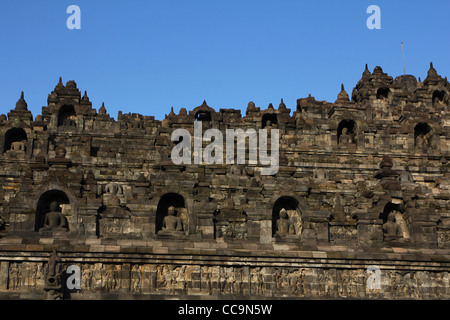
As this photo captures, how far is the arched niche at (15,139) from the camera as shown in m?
63.9

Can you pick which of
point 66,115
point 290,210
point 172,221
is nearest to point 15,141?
point 66,115

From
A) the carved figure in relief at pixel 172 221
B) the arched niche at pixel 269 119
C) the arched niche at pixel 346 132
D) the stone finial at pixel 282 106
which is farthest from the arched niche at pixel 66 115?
the carved figure in relief at pixel 172 221

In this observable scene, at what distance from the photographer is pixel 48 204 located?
4844 cm

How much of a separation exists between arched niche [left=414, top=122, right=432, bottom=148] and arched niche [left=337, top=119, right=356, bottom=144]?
4.23m

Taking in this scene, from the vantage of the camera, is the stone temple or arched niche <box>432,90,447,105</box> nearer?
the stone temple

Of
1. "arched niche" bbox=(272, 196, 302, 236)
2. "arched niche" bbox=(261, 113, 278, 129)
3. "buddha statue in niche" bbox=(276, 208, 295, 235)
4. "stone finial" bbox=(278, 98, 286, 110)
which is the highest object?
"stone finial" bbox=(278, 98, 286, 110)

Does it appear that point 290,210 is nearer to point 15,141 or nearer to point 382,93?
point 15,141

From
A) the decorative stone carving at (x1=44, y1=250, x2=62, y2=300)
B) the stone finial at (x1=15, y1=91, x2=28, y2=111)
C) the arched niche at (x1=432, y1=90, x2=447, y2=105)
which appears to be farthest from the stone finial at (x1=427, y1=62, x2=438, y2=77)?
the decorative stone carving at (x1=44, y1=250, x2=62, y2=300)

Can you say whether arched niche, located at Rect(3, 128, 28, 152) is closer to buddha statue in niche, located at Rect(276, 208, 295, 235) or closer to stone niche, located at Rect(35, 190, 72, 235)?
stone niche, located at Rect(35, 190, 72, 235)

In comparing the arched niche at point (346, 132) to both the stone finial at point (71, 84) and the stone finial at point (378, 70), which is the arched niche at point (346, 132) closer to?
the stone finial at point (378, 70)

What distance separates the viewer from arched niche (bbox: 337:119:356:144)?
2564 inches

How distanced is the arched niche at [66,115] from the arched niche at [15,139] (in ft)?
11.9

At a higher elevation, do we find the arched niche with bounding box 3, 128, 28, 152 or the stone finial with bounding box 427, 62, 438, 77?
the stone finial with bounding box 427, 62, 438, 77

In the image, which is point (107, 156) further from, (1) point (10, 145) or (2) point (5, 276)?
(2) point (5, 276)
